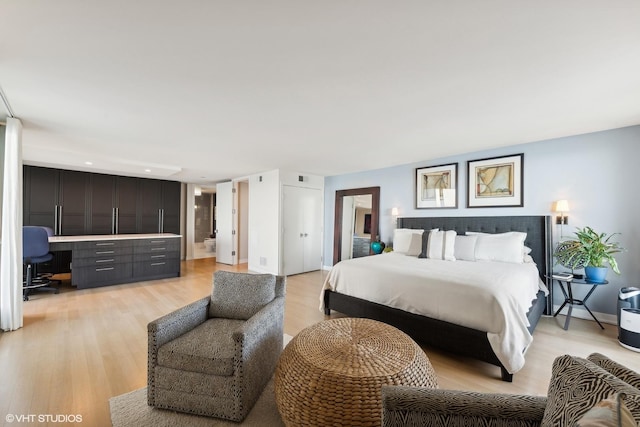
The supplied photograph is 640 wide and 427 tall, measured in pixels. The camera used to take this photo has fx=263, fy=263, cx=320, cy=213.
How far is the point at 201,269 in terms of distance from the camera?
20.7 feet

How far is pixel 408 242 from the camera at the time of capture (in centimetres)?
418

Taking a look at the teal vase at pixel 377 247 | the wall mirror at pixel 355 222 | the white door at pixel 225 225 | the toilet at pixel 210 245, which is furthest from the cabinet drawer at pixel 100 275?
the teal vase at pixel 377 247

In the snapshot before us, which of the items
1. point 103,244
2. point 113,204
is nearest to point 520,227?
point 103,244

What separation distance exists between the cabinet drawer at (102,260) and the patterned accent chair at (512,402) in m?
5.46

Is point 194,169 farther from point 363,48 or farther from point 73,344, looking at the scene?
point 363,48

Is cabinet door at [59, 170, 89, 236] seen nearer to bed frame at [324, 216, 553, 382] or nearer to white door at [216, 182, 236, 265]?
white door at [216, 182, 236, 265]

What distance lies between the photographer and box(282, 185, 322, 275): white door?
19.1 ft

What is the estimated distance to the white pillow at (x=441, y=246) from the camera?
12.0ft

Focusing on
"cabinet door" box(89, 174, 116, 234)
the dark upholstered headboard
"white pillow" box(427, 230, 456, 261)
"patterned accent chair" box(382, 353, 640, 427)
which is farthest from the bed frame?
"cabinet door" box(89, 174, 116, 234)

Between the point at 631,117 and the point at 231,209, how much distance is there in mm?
7028

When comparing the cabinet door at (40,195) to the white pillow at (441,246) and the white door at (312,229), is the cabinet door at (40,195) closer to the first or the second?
the white door at (312,229)

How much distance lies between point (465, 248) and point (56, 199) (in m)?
7.71

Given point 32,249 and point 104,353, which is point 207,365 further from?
point 32,249

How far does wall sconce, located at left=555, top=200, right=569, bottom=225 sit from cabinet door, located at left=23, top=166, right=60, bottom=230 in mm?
8726
